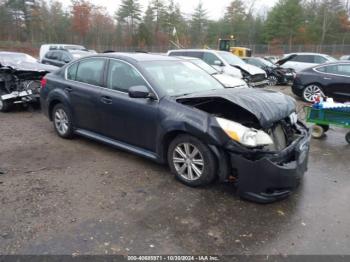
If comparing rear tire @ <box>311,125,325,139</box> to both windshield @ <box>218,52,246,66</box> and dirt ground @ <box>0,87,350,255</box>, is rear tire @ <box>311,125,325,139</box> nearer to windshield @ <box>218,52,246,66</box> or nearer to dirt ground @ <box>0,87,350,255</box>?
dirt ground @ <box>0,87,350,255</box>

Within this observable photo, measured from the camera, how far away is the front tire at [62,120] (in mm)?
6055

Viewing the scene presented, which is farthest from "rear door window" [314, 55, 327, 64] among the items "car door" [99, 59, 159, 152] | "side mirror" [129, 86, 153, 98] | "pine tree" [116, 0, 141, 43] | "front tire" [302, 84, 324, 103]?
"pine tree" [116, 0, 141, 43]

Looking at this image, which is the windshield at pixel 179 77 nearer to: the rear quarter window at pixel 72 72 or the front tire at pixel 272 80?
the rear quarter window at pixel 72 72

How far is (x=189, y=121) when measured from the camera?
163 inches

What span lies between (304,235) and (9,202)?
3.31 m

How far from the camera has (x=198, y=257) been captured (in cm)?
300

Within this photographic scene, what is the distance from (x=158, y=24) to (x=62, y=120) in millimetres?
57977

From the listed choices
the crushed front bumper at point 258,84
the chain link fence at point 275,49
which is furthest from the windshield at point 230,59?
the chain link fence at point 275,49

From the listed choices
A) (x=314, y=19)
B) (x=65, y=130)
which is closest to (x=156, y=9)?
(x=314, y=19)

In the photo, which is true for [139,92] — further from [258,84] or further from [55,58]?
[55,58]

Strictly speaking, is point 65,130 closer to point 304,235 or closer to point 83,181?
point 83,181

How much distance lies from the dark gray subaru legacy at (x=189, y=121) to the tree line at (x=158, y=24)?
4406cm

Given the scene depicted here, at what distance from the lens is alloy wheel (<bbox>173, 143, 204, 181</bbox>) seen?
4191 mm

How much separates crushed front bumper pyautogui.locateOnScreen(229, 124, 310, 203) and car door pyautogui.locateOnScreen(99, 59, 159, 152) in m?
1.34
